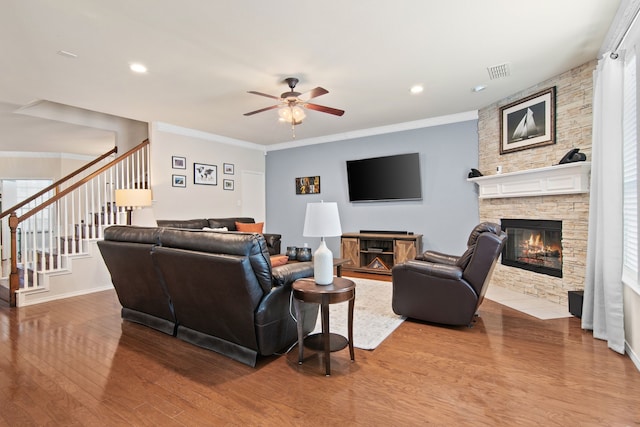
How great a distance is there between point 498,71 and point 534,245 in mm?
2312

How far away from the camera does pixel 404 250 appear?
5426 mm

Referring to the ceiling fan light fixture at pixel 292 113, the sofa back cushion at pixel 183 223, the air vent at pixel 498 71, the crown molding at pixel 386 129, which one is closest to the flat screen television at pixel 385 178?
the crown molding at pixel 386 129

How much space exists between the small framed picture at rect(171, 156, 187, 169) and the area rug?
389 cm

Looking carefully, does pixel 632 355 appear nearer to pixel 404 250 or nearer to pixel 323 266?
pixel 323 266

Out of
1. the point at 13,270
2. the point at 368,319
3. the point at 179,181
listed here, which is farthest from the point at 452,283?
the point at 13,270

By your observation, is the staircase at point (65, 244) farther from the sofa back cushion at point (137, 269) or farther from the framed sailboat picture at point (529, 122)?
the framed sailboat picture at point (529, 122)

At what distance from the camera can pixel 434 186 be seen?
556 centimetres

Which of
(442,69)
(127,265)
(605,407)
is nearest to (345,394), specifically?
(605,407)

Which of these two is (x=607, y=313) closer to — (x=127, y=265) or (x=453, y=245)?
(x=453, y=245)

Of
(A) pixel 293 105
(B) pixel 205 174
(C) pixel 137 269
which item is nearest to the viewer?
(C) pixel 137 269

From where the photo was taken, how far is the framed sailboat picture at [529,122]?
396 cm

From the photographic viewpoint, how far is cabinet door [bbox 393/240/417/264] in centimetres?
538

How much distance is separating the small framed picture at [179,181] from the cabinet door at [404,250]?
3997mm

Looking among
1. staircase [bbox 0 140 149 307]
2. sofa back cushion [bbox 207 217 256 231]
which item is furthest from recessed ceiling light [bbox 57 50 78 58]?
sofa back cushion [bbox 207 217 256 231]
